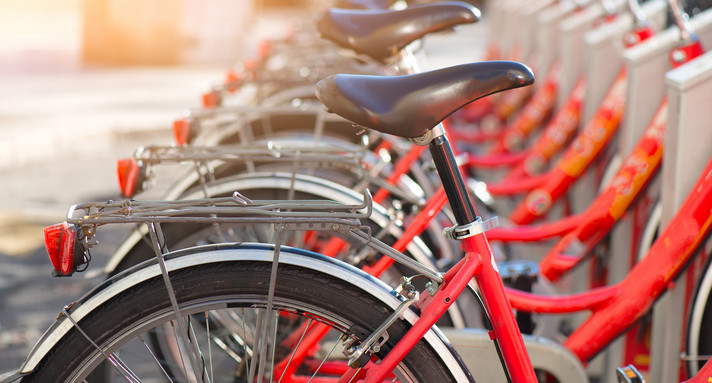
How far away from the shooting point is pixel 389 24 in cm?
256

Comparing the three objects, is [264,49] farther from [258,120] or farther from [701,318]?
[701,318]

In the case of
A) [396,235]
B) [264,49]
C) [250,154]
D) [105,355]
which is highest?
[264,49]

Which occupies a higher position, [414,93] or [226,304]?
[414,93]

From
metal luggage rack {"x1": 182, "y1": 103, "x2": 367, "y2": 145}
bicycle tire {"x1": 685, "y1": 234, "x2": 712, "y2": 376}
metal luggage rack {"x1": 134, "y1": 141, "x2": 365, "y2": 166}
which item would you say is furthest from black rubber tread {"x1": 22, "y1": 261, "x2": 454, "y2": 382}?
metal luggage rack {"x1": 182, "y1": 103, "x2": 367, "y2": 145}

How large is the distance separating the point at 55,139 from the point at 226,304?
5205mm

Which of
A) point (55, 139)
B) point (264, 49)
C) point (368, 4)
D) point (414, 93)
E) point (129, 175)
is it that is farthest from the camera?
point (55, 139)

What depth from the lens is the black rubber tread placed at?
161 centimetres

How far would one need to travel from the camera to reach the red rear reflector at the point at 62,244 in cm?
157

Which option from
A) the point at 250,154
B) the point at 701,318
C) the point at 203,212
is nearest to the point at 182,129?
the point at 250,154

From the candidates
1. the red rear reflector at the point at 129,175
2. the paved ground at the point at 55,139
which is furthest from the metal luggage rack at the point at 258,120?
the paved ground at the point at 55,139

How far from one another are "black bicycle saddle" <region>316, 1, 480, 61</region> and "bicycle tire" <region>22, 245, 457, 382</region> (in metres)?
→ 1.14

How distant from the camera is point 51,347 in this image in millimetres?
1616

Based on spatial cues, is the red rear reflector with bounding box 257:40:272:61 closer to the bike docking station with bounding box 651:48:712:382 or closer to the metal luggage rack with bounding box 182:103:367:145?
the metal luggage rack with bounding box 182:103:367:145

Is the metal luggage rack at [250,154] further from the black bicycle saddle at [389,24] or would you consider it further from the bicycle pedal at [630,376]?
the bicycle pedal at [630,376]
